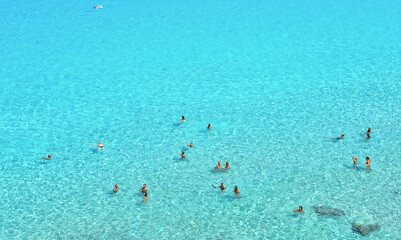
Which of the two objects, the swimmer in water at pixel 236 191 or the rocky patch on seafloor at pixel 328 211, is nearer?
the rocky patch on seafloor at pixel 328 211

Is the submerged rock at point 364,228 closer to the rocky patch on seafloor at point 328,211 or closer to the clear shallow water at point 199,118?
the clear shallow water at point 199,118

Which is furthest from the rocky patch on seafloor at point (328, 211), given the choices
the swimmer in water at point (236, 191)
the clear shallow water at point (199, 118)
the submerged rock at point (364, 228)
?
the swimmer in water at point (236, 191)

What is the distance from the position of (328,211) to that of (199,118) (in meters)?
7.84

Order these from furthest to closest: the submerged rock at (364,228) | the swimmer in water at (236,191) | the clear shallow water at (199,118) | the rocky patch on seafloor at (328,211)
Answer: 1. the swimmer in water at (236,191)
2. the clear shallow water at (199,118)
3. the rocky patch on seafloor at (328,211)
4. the submerged rock at (364,228)

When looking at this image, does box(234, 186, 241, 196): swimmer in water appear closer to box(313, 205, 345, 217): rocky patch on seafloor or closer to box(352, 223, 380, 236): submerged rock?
box(313, 205, 345, 217): rocky patch on seafloor

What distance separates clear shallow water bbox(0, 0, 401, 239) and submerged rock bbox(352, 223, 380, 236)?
0.70 ft

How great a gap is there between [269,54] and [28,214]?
17.1 meters

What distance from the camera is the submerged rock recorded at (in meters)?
12.9

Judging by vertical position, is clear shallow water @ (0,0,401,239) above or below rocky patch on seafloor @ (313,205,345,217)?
above

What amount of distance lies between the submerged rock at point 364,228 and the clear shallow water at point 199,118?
0.21 metres

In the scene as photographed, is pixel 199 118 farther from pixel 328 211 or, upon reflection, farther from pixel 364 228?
pixel 364 228

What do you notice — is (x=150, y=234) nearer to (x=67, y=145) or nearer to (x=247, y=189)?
(x=247, y=189)

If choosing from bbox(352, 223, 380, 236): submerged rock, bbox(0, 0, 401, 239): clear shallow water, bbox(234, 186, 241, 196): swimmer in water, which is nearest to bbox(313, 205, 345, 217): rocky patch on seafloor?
bbox(0, 0, 401, 239): clear shallow water

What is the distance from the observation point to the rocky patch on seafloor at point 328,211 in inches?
541
